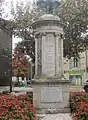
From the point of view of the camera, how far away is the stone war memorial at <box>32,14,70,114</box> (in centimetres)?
1244

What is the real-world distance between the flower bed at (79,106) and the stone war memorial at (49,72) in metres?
0.35

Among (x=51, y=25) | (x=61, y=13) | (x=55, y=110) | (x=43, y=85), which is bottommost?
(x=55, y=110)

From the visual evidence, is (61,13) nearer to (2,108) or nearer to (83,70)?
(2,108)

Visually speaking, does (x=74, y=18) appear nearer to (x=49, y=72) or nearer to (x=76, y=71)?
(x=49, y=72)

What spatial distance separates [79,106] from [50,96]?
5.12ft

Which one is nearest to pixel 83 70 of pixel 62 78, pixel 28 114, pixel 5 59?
pixel 5 59

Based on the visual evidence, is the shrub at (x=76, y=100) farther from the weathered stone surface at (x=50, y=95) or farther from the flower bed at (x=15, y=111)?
the flower bed at (x=15, y=111)

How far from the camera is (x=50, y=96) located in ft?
40.7

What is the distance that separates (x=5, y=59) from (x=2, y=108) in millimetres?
16360

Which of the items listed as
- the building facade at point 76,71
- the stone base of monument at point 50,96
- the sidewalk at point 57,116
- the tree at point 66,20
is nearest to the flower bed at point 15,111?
the sidewalk at point 57,116

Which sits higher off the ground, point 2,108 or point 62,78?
point 62,78

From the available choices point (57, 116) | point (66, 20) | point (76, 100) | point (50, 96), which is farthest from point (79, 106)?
point (66, 20)

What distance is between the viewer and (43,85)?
12.5m

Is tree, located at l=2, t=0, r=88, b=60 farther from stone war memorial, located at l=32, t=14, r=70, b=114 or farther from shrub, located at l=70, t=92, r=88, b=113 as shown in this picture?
shrub, located at l=70, t=92, r=88, b=113
